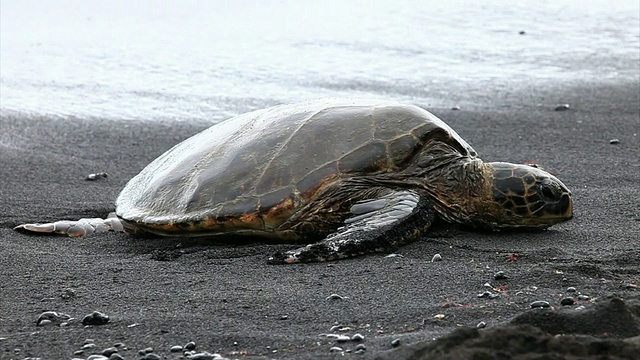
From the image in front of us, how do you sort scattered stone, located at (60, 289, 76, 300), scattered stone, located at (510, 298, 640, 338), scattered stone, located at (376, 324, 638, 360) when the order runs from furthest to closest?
scattered stone, located at (60, 289, 76, 300)
scattered stone, located at (510, 298, 640, 338)
scattered stone, located at (376, 324, 638, 360)

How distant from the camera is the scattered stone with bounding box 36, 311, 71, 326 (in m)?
3.56

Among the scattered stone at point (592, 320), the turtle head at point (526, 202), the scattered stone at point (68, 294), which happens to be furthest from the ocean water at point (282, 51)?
the scattered stone at point (592, 320)

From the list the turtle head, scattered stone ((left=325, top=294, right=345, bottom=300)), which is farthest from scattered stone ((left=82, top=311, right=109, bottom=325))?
the turtle head

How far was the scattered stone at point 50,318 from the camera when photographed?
11.7 feet

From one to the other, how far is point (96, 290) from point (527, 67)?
26.2 ft

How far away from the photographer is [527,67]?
11234 millimetres

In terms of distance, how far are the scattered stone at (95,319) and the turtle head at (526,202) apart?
87.9 inches

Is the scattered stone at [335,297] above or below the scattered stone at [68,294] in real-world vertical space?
above

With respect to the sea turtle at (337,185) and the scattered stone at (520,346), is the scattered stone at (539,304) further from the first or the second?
the sea turtle at (337,185)

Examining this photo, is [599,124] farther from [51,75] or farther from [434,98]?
[51,75]

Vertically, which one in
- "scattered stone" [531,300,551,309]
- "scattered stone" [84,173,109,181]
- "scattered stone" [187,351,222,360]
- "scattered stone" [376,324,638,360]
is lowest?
"scattered stone" [84,173,109,181]

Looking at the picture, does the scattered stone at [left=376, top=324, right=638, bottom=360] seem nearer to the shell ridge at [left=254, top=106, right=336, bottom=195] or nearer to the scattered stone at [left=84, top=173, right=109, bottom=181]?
the shell ridge at [left=254, top=106, right=336, bottom=195]

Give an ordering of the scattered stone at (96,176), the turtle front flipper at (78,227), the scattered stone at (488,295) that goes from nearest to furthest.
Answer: the scattered stone at (488,295), the turtle front flipper at (78,227), the scattered stone at (96,176)

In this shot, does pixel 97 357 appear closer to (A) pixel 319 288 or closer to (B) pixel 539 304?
(A) pixel 319 288
